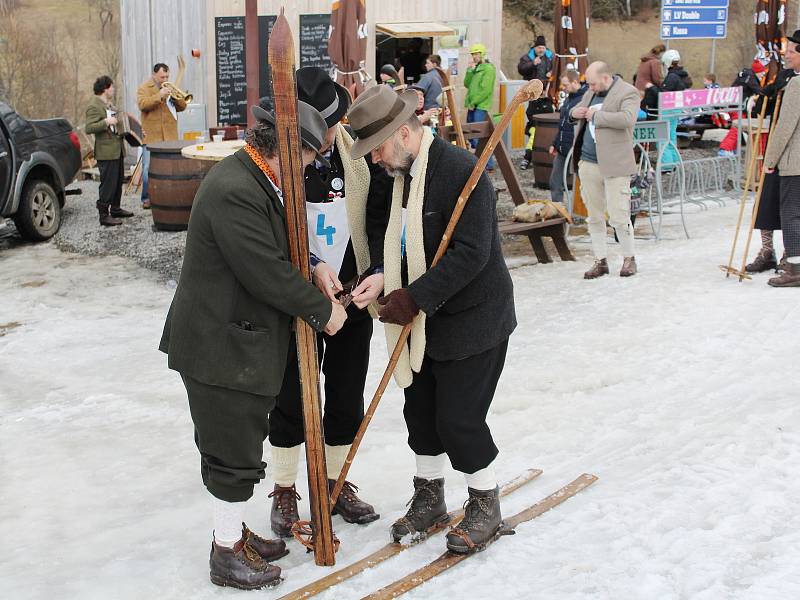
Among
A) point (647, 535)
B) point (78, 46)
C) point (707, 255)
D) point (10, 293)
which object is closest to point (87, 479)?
point (647, 535)

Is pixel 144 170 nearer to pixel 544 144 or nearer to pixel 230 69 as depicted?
pixel 230 69

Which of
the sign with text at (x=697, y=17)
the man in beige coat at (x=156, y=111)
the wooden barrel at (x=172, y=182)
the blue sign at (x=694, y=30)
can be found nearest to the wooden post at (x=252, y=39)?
the wooden barrel at (x=172, y=182)

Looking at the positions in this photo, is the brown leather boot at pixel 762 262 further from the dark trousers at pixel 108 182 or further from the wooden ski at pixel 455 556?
the dark trousers at pixel 108 182

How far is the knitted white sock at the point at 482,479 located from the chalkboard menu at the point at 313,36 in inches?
496

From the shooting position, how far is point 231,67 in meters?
14.8

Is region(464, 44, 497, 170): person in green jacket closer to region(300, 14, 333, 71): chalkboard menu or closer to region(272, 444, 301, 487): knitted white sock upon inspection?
region(300, 14, 333, 71): chalkboard menu

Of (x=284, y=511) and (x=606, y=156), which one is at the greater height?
(x=606, y=156)

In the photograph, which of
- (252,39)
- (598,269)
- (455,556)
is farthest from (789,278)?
(455,556)

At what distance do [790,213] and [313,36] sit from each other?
9.53 meters

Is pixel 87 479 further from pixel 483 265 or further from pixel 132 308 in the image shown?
pixel 132 308

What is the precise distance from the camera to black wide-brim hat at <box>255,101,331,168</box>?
342cm

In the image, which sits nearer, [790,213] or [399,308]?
[399,308]

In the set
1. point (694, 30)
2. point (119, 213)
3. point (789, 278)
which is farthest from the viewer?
point (694, 30)

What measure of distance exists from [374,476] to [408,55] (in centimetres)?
1587
